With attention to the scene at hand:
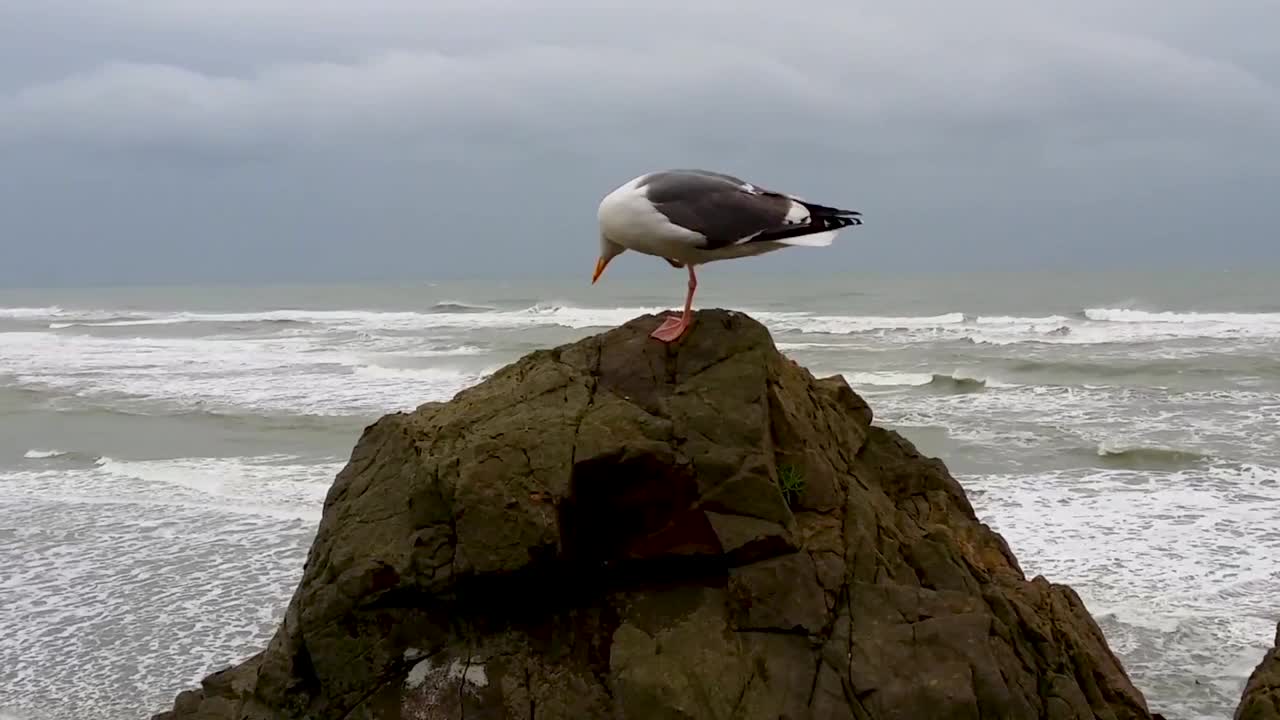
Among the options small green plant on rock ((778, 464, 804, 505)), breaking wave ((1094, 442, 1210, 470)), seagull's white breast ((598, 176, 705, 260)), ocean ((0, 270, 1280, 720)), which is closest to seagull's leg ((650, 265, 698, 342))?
seagull's white breast ((598, 176, 705, 260))

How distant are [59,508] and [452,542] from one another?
966 cm

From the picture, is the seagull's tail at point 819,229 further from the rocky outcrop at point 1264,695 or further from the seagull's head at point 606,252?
the rocky outcrop at point 1264,695

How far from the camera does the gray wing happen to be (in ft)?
18.2

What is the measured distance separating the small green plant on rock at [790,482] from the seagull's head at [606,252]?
1.56m

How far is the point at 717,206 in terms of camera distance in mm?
5598

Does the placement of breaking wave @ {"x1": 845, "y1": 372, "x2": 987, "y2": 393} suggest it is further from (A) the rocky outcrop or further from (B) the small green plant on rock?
(B) the small green plant on rock

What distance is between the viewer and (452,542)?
5.18 metres

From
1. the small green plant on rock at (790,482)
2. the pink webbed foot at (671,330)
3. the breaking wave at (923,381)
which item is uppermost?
the pink webbed foot at (671,330)

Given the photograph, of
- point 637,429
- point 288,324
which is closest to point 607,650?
point 637,429

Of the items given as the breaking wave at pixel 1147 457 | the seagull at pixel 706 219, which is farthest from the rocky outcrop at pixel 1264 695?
the breaking wave at pixel 1147 457

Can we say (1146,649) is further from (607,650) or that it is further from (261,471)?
(261,471)

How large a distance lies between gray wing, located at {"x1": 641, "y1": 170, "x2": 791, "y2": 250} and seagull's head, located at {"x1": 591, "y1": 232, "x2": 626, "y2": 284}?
538mm

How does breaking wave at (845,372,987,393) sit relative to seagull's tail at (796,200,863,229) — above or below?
below

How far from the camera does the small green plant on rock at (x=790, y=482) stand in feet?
17.8
